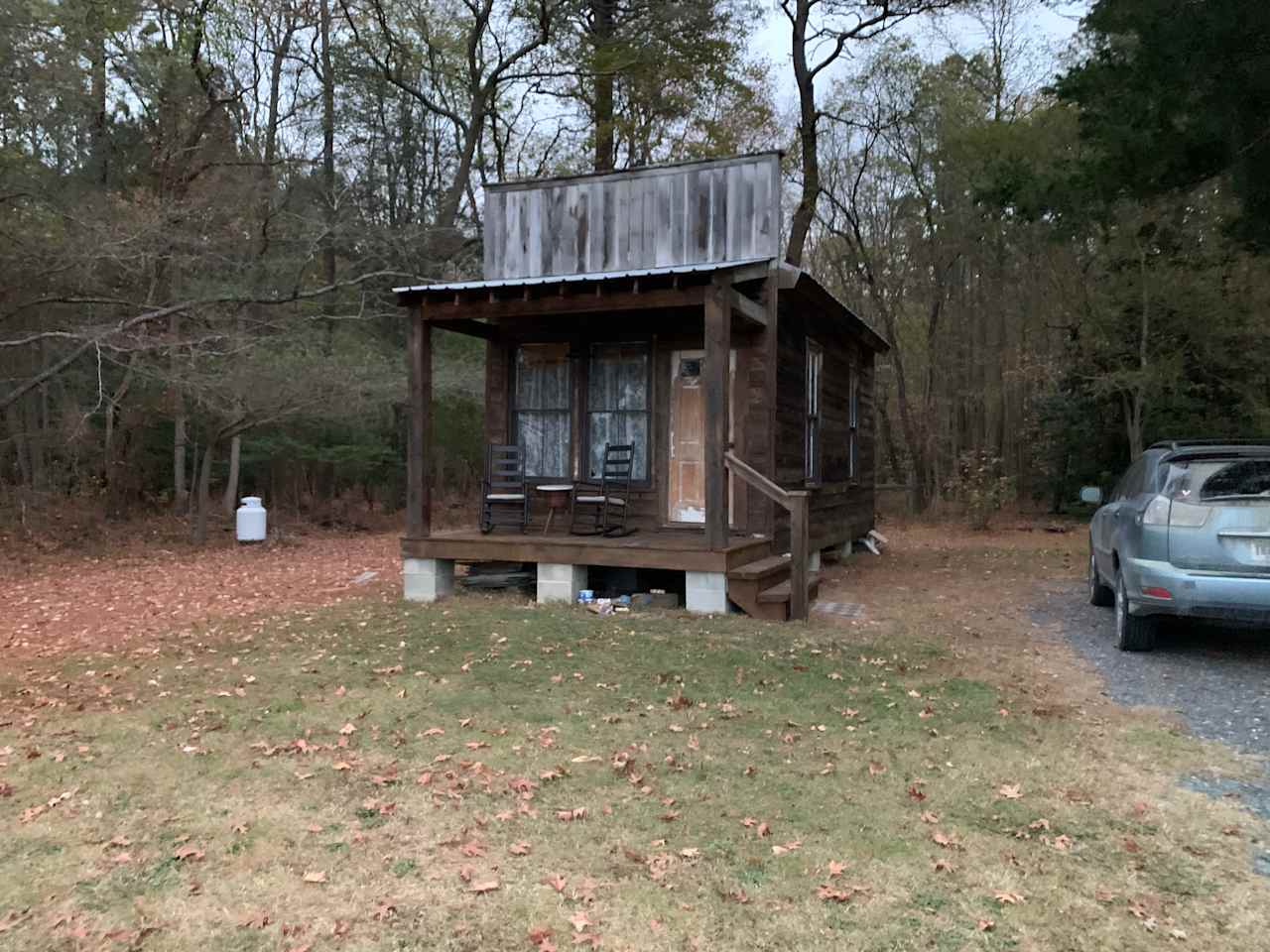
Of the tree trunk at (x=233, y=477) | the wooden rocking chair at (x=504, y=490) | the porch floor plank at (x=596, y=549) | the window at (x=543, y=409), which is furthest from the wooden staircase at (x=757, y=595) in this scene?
the tree trunk at (x=233, y=477)

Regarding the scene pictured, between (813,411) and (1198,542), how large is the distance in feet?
18.9

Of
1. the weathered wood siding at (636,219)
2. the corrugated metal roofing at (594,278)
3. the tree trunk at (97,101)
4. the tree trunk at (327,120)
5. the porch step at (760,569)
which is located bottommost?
the porch step at (760,569)

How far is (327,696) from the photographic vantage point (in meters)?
5.84

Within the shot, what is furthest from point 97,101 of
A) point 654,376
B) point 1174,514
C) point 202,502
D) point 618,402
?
point 1174,514

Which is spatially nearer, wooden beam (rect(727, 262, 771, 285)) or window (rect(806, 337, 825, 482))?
wooden beam (rect(727, 262, 771, 285))

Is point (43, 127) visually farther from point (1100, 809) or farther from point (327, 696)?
point (1100, 809)

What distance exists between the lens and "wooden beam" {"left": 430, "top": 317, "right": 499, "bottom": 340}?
9.58 meters

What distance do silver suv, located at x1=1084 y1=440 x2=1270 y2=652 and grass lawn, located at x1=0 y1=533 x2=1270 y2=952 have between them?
3.32ft

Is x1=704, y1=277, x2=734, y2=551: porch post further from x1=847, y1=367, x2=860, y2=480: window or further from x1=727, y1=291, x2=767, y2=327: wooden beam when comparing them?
x1=847, y1=367, x2=860, y2=480: window

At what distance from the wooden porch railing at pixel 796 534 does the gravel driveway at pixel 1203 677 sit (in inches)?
88.2

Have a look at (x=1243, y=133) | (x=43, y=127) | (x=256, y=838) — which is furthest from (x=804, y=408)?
(x=43, y=127)

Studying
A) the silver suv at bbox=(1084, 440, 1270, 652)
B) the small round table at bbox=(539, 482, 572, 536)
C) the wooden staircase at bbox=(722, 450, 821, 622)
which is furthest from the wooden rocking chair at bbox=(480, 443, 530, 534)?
the silver suv at bbox=(1084, 440, 1270, 652)

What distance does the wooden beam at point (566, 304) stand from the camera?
329 inches

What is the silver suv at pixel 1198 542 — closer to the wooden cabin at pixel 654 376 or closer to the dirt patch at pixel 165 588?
the wooden cabin at pixel 654 376
